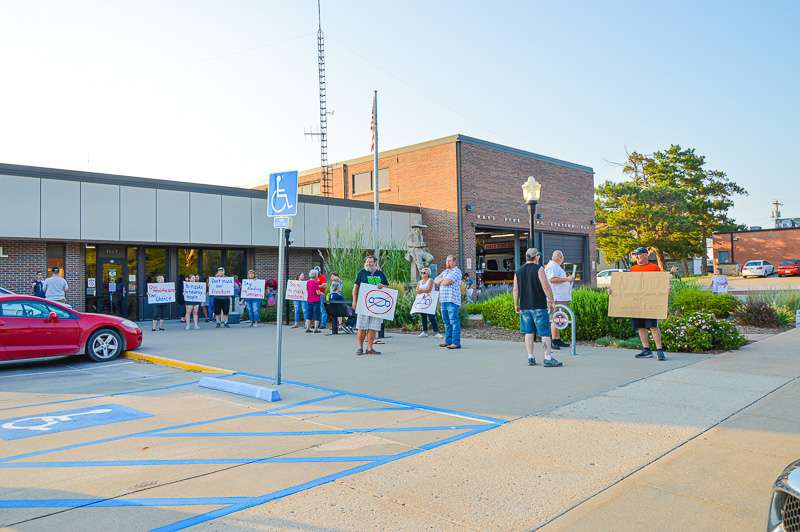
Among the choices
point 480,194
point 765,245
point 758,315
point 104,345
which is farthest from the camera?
point 765,245

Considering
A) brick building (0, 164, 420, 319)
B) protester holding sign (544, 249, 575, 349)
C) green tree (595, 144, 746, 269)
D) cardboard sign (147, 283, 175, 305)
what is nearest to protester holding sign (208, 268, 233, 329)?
cardboard sign (147, 283, 175, 305)

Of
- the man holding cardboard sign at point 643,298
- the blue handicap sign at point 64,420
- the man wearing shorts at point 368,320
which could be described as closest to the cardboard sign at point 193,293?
the man wearing shorts at point 368,320

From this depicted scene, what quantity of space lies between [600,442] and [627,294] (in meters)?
5.73

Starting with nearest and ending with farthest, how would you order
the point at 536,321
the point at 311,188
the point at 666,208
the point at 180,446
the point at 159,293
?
the point at 180,446 → the point at 536,321 → the point at 159,293 → the point at 311,188 → the point at 666,208

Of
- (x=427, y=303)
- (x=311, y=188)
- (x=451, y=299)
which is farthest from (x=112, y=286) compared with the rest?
(x=311, y=188)

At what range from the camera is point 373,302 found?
11.2m

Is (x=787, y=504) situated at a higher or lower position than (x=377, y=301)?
lower

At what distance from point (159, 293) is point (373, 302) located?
34.1 ft

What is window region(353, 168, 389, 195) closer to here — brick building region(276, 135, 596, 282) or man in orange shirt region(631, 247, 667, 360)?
brick building region(276, 135, 596, 282)

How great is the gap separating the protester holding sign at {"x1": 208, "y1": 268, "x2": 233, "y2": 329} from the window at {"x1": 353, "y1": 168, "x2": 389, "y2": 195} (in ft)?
50.1

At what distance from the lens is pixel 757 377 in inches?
329

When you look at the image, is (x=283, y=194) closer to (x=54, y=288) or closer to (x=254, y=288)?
(x=54, y=288)

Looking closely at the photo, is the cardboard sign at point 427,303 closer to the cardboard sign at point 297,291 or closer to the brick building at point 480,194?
the cardboard sign at point 297,291

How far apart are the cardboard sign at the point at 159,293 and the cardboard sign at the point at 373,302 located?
9.99m
